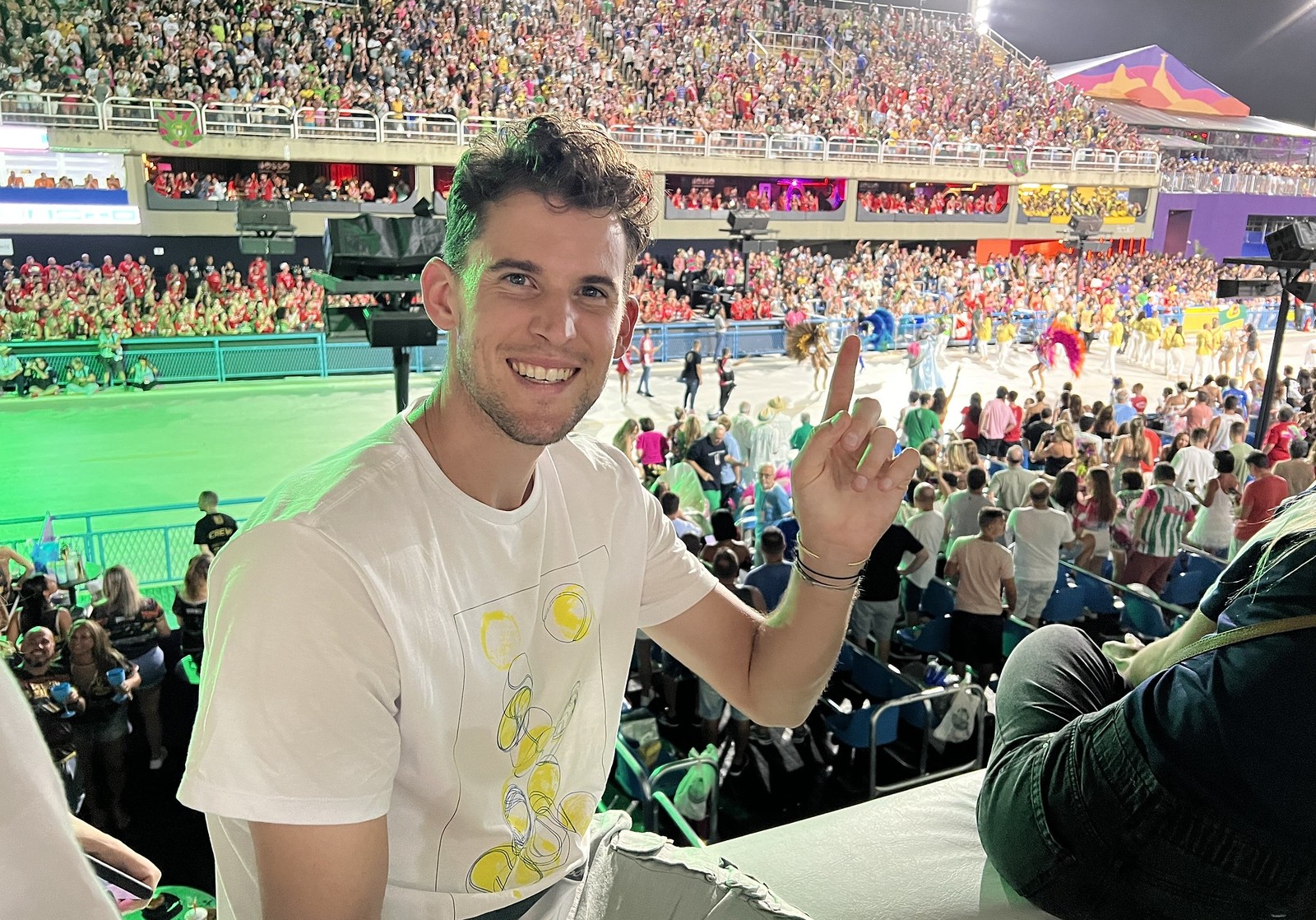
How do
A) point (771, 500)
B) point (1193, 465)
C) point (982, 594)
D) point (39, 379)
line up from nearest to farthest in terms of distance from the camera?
point (982, 594) < point (771, 500) < point (1193, 465) < point (39, 379)

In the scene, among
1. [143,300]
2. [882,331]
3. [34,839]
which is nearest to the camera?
[34,839]

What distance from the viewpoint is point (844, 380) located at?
1.45 metres

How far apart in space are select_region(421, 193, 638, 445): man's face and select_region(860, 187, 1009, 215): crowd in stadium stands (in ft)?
75.6

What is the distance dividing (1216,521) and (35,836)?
658 cm

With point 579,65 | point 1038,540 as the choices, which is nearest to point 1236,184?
point 579,65

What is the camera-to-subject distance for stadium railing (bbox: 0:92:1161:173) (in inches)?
585

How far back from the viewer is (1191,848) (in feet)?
3.88

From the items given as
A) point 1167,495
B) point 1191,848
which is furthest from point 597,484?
point 1167,495

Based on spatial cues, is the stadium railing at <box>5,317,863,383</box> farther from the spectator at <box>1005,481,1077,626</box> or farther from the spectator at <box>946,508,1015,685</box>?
the spectator at <box>946,508,1015,685</box>

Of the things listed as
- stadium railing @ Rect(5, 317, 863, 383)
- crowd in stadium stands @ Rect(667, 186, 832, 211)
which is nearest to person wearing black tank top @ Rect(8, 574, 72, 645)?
stadium railing @ Rect(5, 317, 863, 383)

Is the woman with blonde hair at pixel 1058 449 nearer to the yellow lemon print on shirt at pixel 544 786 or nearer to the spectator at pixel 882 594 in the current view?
the spectator at pixel 882 594

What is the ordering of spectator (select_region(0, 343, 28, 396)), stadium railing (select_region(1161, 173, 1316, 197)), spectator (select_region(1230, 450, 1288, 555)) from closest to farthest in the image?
spectator (select_region(1230, 450, 1288, 555)) → spectator (select_region(0, 343, 28, 396)) → stadium railing (select_region(1161, 173, 1316, 197))

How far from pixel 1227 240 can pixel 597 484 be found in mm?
32948

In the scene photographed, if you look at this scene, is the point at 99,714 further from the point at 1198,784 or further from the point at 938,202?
the point at 938,202
